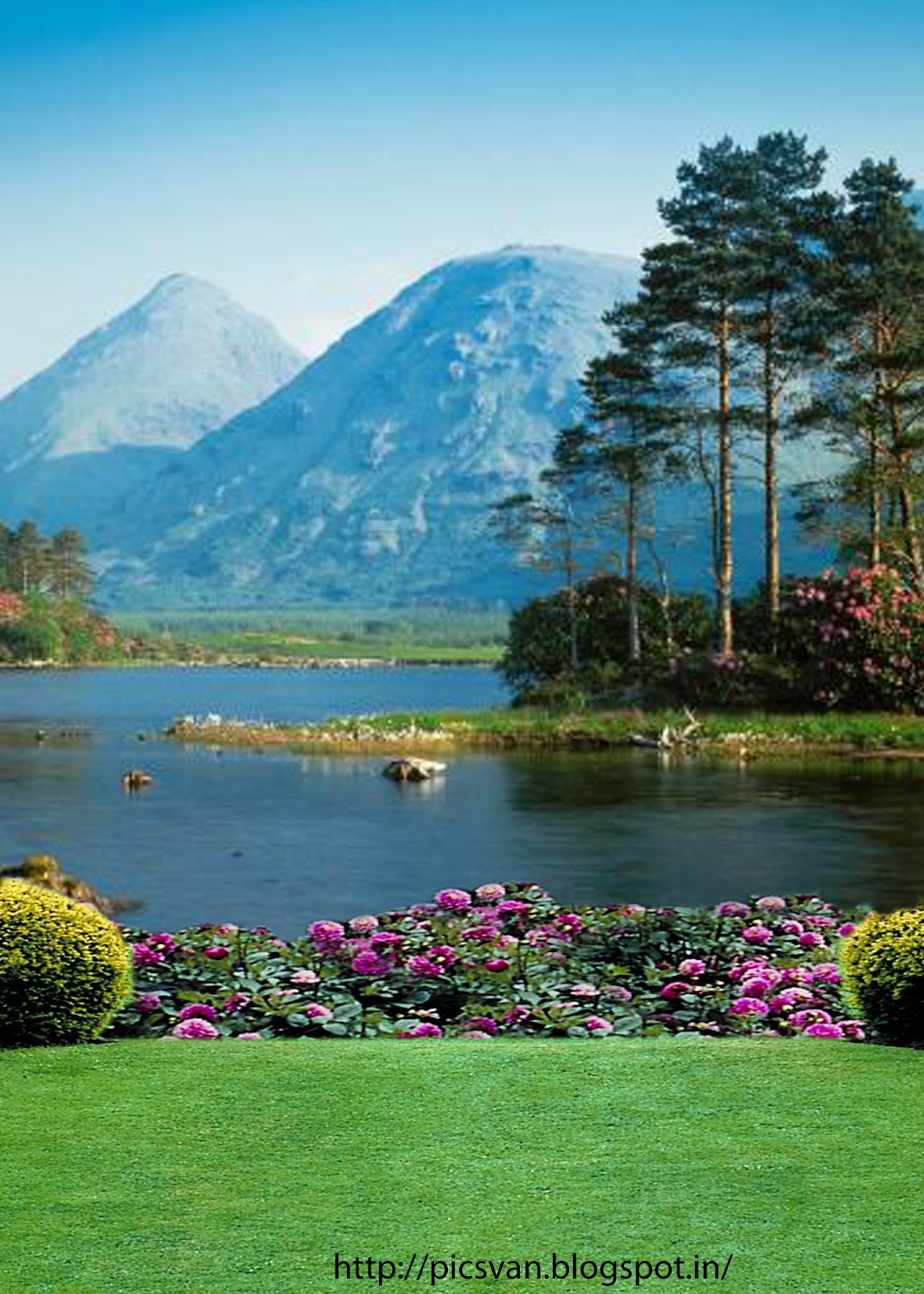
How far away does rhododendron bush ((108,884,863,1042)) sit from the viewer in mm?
12789

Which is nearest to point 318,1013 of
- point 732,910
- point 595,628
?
point 732,910

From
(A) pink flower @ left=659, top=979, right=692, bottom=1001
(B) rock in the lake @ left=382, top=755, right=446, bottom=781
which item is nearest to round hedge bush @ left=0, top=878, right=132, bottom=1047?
(A) pink flower @ left=659, top=979, right=692, bottom=1001

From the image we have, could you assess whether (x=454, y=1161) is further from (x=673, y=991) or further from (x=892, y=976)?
(x=673, y=991)

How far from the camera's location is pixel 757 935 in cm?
1572

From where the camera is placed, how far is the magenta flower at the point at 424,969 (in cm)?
1429

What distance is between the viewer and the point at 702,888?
23625mm

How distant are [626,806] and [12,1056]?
2232 cm

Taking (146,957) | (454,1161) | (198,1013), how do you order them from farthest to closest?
1. (146,957)
2. (198,1013)
3. (454,1161)

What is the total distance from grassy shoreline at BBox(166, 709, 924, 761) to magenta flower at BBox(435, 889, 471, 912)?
25.0 meters

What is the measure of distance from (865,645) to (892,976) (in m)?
33.5

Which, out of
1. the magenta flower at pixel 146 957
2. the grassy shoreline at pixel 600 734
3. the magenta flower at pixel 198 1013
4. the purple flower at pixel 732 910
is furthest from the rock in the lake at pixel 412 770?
the magenta flower at pixel 198 1013

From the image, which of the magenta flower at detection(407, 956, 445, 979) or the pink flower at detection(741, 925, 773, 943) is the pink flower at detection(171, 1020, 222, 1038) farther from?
the pink flower at detection(741, 925, 773, 943)

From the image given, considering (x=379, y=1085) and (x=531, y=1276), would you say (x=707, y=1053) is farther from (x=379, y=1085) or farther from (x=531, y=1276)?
(x=531, y=1276)

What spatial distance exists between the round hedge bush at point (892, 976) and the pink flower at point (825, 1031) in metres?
0.22
